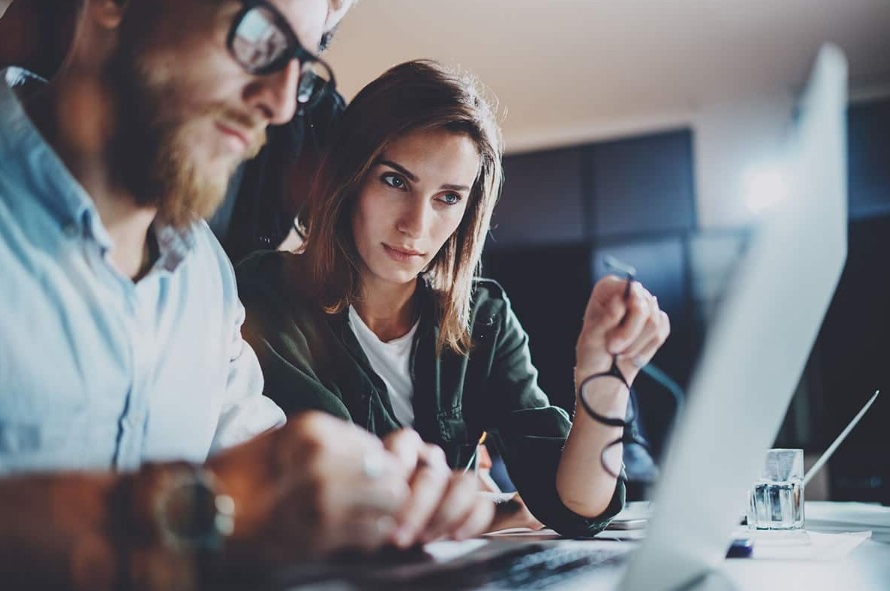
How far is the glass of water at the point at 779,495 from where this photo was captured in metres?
1.03

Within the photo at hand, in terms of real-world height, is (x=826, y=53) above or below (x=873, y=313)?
above

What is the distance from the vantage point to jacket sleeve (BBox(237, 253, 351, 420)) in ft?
3.50

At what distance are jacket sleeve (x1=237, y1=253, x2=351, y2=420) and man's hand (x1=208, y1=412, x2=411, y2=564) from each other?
0.56 meters

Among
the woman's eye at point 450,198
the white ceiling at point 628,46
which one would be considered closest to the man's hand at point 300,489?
the woman's eye at point 450,198

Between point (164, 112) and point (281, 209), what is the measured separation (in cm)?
83

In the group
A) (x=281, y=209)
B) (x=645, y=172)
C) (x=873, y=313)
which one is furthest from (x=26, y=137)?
(x=645, y=172)

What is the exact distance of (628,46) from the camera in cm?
371

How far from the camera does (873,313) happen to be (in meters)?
3.60

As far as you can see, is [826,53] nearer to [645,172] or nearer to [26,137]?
[26,137]

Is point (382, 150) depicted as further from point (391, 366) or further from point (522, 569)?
point (522, 569)

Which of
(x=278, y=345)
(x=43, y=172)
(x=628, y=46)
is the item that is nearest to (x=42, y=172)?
(x=43, y=172)

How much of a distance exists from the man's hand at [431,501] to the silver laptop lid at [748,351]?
148mm

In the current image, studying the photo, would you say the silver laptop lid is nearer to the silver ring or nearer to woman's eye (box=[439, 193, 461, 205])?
the silver ring

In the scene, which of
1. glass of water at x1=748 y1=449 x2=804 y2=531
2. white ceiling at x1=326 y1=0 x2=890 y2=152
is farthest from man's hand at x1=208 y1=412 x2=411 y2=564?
white ceiling at x1=326 y1=0 x2=890 y2=152
